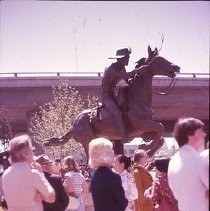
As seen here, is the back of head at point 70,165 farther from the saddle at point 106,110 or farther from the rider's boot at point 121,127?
the saddle at point 106,110

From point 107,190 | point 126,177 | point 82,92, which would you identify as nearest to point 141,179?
point 126,177

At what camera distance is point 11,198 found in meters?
6.70

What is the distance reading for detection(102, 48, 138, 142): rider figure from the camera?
14.1 meters

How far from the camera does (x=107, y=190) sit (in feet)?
22.7

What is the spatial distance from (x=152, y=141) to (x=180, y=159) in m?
8.55

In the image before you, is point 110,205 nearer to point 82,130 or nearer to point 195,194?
point 195,194

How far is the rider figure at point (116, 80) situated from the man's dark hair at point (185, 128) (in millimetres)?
8111

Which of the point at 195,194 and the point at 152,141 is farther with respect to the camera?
the point at 152,141

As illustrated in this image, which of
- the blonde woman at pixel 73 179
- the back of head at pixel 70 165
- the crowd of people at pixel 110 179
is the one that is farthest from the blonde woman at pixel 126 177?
the back of head at pixel 70 165

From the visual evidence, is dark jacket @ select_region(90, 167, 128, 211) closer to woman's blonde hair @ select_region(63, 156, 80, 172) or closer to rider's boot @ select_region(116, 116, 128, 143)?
woman's blonde hair @ select_region(63, 156, 80, 172)

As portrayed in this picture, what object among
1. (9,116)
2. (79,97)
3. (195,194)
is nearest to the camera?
(195,194)

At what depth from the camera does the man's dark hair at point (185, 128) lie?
5805mm

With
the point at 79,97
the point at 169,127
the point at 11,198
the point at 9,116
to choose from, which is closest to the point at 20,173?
the point at 11,198

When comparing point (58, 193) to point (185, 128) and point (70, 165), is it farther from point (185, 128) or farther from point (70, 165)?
point (70, 165)
